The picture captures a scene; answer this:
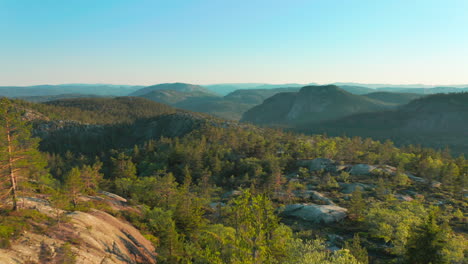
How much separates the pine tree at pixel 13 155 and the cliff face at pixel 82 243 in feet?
12.2

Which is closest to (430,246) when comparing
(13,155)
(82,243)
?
(82,243)

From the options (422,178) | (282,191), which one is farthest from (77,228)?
(422,178)

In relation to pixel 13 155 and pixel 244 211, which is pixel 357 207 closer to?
pixel 244 211

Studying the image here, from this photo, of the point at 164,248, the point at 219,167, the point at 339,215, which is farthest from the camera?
the point at 219,167

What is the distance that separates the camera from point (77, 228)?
2497 cm

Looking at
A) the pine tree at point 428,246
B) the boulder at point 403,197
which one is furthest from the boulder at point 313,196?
the pine tree at point 428,246

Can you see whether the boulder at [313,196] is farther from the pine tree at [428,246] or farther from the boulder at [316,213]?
the pine tree at [428,246]

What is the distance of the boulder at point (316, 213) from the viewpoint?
46156mm

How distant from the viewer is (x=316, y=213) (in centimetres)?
4750

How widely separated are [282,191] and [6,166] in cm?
5674

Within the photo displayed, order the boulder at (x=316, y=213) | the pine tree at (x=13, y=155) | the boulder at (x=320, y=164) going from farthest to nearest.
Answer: the boulder at (x=320, y=164) < the boulder at (x=316, y=213) < the pine tree at (x=13, y=155)

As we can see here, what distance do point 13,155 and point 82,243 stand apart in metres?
11.5

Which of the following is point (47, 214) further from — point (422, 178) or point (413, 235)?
point (422, 178)

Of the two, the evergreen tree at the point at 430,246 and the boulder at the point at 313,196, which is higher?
the evergreen tree at the point at 430,246
